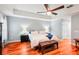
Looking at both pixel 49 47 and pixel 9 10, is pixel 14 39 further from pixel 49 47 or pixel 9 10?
pixel 49 47

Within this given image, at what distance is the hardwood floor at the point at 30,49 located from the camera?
→ 2.41 m

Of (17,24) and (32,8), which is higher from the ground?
(32,8)

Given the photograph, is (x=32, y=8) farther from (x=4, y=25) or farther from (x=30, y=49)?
(x=30, y=49)

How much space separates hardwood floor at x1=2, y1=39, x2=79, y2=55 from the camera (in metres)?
2.41

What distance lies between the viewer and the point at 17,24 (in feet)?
7.94

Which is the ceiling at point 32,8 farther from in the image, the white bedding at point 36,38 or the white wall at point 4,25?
the white bedding at point 36,38

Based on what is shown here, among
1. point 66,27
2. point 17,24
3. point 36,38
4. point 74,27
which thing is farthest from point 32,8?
point 74,27

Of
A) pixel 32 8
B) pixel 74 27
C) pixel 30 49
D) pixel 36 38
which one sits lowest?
pixel 30 49

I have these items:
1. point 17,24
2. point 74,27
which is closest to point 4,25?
point 17,24

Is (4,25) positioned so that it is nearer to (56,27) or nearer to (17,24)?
(17,24)

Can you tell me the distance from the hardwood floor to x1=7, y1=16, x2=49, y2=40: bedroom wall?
0.62 feet

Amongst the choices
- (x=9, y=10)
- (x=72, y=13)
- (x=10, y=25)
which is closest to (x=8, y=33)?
(x=10, y=25)

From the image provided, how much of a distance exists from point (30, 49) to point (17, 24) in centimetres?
60

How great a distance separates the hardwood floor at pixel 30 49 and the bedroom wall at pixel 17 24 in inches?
7.4
